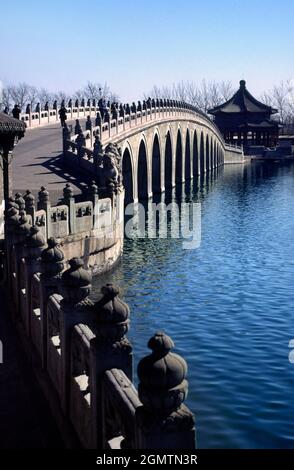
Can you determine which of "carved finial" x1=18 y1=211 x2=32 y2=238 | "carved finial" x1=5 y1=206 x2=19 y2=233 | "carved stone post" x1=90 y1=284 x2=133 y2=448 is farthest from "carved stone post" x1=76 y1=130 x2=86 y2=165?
"carved stone post" x1=90 y1=284 x2=133 y2=448

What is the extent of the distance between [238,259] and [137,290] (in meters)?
6.56

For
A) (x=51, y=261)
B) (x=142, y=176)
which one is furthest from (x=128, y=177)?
(x=51, y=261)

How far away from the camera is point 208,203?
48.9m

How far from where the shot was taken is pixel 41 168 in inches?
1324

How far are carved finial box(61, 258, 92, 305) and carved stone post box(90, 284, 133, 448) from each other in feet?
4.97

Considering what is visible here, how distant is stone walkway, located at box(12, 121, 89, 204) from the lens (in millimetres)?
28672

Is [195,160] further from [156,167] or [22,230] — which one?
[22,230]

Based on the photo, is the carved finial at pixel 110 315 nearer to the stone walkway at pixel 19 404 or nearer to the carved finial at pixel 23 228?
the stone walkway at pixel 19 404

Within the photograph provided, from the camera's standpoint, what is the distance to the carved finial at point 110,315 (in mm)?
6941

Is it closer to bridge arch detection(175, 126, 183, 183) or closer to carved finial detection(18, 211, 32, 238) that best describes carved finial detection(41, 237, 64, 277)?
carved finial detection(18, 211, 32, 238)

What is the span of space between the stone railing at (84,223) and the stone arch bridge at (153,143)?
21.1 feet
